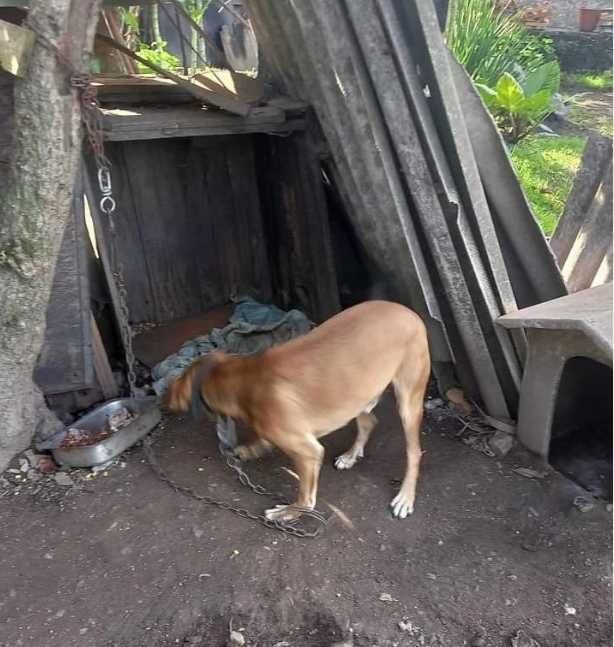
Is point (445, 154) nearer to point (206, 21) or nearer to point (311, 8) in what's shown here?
point (311, 8)

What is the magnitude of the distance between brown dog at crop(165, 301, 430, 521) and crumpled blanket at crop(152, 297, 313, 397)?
55.7 inches

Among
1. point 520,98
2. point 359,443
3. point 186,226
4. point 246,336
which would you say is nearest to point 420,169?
point 359,443

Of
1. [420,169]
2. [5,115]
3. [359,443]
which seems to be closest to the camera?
[5,115]

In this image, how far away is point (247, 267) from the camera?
5.83 meters

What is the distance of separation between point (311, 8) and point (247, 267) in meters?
2.52

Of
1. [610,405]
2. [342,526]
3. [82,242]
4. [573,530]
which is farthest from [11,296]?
[610,405]

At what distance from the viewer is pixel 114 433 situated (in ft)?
13.1

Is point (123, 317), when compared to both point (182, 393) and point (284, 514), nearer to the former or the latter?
point (182, 393)

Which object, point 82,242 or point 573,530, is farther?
point 82,242

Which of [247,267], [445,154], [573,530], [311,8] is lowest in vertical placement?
[573,530]

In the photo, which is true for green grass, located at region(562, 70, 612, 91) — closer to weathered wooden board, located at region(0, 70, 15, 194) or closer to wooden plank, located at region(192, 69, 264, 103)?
wooden plank, located at region(192, 69, 264, 103)

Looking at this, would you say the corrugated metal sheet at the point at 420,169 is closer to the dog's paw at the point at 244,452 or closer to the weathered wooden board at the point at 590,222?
the weathered wooden board at the point at 590,222

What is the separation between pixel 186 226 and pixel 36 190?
7.84 ft

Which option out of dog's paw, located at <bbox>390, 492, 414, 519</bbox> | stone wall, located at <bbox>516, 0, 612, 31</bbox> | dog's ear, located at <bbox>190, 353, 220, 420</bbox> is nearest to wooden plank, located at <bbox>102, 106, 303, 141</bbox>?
dog's ear, located at <bbox>190, 353, 220, 420</bbox>
